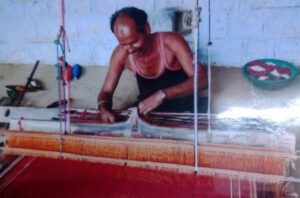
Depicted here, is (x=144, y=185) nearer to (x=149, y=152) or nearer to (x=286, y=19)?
(x=149, y=152)

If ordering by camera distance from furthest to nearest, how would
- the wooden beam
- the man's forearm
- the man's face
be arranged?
the man's forearm, the man's face, the wooden beam

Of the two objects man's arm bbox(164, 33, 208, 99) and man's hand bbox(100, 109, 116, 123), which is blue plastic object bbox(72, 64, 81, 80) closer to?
man's hand bbox(100, 109, 116, 123)

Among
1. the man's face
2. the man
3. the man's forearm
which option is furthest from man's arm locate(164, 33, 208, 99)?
the man's forearm

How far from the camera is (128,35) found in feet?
4.06

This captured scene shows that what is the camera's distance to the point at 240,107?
47.4 inches

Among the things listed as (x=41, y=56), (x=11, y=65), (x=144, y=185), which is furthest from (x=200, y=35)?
(x=11, y=65)

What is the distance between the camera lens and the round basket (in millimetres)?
1212

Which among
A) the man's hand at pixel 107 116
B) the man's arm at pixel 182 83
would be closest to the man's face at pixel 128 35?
the man's arm at pixel 182 83

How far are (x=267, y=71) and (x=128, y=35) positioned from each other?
457mm

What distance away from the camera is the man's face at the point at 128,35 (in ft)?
4.06

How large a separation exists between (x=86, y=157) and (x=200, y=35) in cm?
55

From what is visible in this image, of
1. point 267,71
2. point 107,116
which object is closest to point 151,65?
point 107,116

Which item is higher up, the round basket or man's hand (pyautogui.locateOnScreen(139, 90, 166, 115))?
the round basket

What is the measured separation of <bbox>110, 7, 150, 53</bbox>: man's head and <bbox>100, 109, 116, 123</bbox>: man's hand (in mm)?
219
